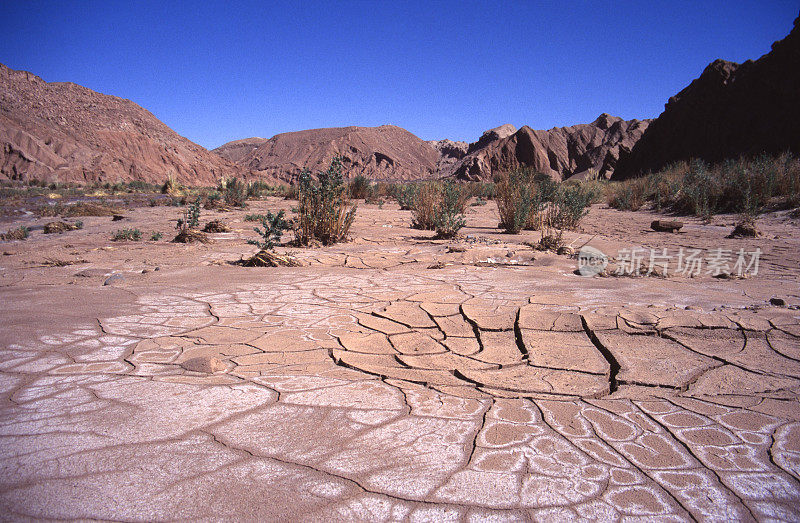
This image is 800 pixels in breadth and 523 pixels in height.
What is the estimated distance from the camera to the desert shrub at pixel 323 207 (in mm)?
6641

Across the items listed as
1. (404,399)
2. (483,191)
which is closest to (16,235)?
(404,399)

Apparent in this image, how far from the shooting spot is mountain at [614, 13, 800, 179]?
2077 cm

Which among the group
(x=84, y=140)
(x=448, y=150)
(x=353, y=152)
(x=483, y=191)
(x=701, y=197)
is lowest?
(x=701, y=197)

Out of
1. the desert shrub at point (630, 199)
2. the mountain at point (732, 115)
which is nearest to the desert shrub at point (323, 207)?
the desert shrub at point (630, 199)

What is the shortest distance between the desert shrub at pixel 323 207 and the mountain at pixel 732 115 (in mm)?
21324

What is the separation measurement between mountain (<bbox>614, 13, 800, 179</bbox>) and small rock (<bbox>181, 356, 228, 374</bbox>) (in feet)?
82.4

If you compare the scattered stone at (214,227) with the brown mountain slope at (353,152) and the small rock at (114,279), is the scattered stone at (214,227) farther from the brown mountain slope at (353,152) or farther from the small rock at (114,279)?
the brown mountain slope at (353,152)

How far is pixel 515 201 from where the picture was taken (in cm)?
784

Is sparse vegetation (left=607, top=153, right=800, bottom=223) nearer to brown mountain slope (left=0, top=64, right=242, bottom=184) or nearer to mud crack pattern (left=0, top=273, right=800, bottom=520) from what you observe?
mud crack pattern (left=0, top=273, right=800, bottom=520)

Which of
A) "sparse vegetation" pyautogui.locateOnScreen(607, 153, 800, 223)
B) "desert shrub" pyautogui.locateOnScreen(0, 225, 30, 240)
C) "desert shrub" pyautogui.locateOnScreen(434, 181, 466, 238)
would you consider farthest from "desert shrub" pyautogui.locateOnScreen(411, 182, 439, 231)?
"desert shrub" pyautogui.locateOnScreen(0, 225, 30, 240)

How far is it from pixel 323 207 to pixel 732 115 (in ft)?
89.0

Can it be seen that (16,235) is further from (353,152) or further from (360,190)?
(353,152)

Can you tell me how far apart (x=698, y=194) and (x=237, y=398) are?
1129 cm

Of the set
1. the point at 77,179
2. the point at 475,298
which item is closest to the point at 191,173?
the point at 77,179
